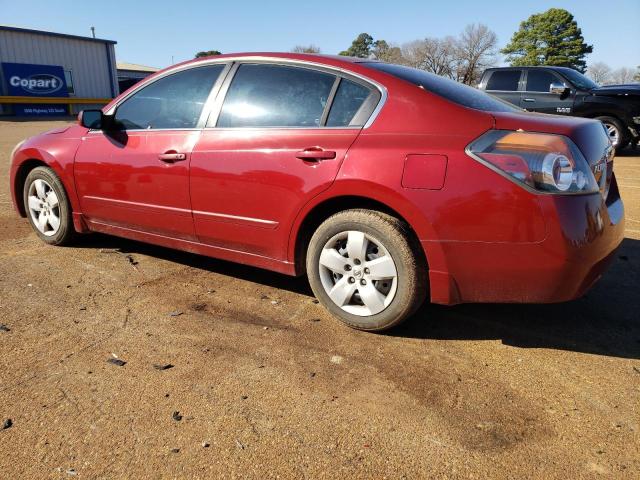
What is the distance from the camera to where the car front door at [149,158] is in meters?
3.65

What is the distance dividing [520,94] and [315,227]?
10.7m

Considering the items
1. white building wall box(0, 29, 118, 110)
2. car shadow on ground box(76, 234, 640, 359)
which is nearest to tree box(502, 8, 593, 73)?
white building wall box(0, 29, 118, 110)

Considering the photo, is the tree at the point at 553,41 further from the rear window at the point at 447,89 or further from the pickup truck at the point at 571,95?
the rear window at the point at 447,89

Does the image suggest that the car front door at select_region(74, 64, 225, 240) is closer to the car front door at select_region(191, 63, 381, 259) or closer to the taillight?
the car front door at select_region(191, 63, 381, 259)

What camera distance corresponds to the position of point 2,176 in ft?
28.3

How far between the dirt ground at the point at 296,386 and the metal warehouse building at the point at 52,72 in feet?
105

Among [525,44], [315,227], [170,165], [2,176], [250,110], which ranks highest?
[525,44]

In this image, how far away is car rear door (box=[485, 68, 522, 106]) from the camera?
12.2 m

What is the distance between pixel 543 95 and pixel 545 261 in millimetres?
10801

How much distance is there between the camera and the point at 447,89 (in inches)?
123

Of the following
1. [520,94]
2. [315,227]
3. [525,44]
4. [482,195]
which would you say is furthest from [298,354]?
[525,44]

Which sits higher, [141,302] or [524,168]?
[524,168]

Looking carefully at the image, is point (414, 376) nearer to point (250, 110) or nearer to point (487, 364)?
point (487, 364)

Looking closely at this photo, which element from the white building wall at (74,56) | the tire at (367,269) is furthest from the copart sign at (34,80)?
the tire at (367,269)
